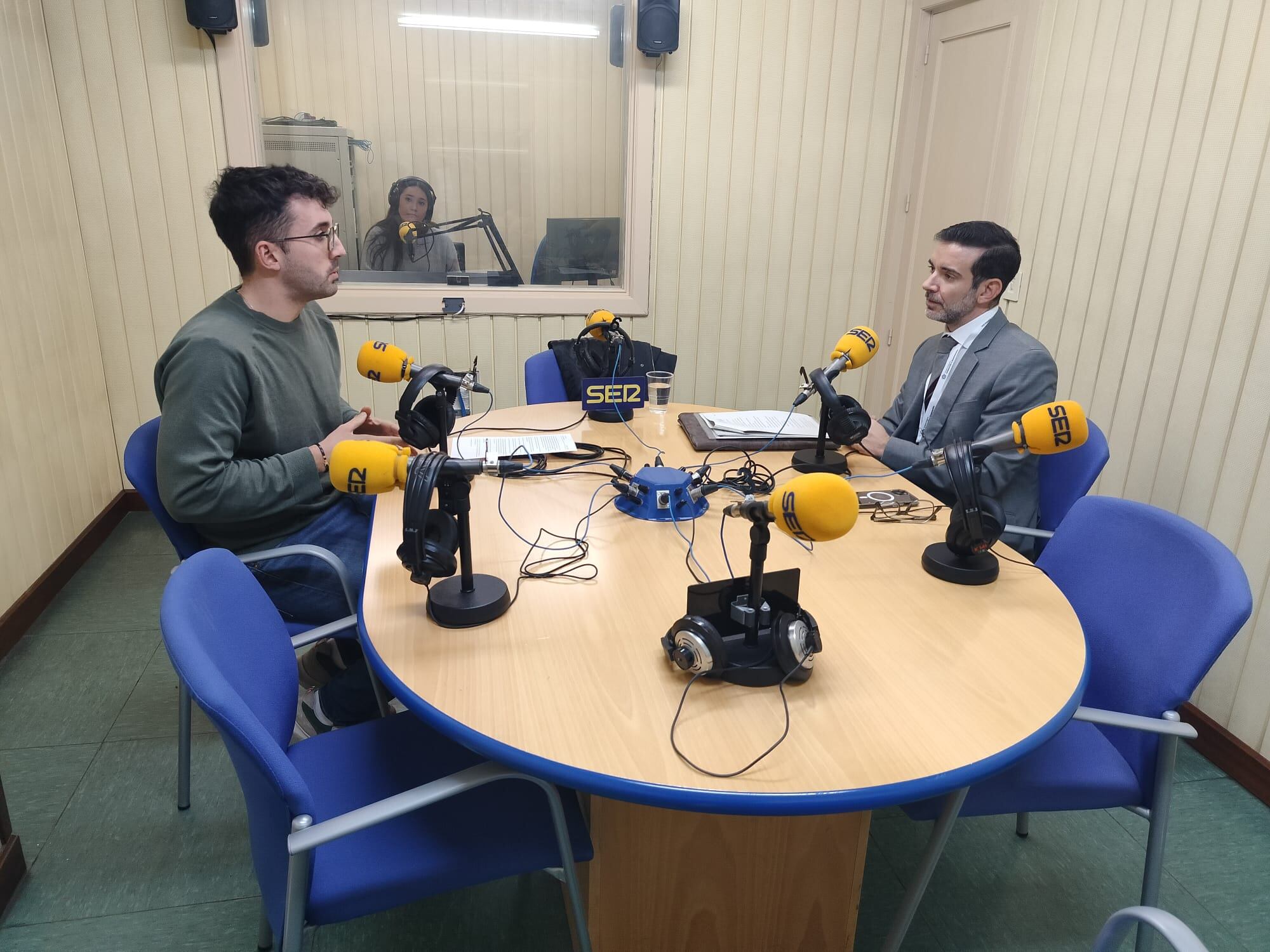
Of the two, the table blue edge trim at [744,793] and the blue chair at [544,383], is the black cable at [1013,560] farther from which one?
the blue chair at [544,383]

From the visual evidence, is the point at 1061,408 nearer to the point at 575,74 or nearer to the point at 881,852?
the point at 881,852

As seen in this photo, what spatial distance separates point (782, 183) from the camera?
382cm

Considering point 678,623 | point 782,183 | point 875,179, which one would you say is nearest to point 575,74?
point 782,183

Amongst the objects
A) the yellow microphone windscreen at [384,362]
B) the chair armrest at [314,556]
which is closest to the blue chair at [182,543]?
the chair armrest at [314,556]

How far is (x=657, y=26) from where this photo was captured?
3.38 m

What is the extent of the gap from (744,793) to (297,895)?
23.4 inches

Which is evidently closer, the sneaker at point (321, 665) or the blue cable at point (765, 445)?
the sneaker at point (321, 665)

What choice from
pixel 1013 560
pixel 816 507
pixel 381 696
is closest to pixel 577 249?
pixel 381 696

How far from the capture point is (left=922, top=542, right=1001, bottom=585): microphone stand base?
1.44 m

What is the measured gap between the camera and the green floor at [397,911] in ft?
5.28

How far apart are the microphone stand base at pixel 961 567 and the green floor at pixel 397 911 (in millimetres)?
745

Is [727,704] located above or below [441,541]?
below

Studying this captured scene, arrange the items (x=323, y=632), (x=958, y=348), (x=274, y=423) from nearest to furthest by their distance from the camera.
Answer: (x=323, y=632)
(x=274, y=423)
(x=958, y=348)

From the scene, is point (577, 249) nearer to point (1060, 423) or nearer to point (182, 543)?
point (182, 543)
